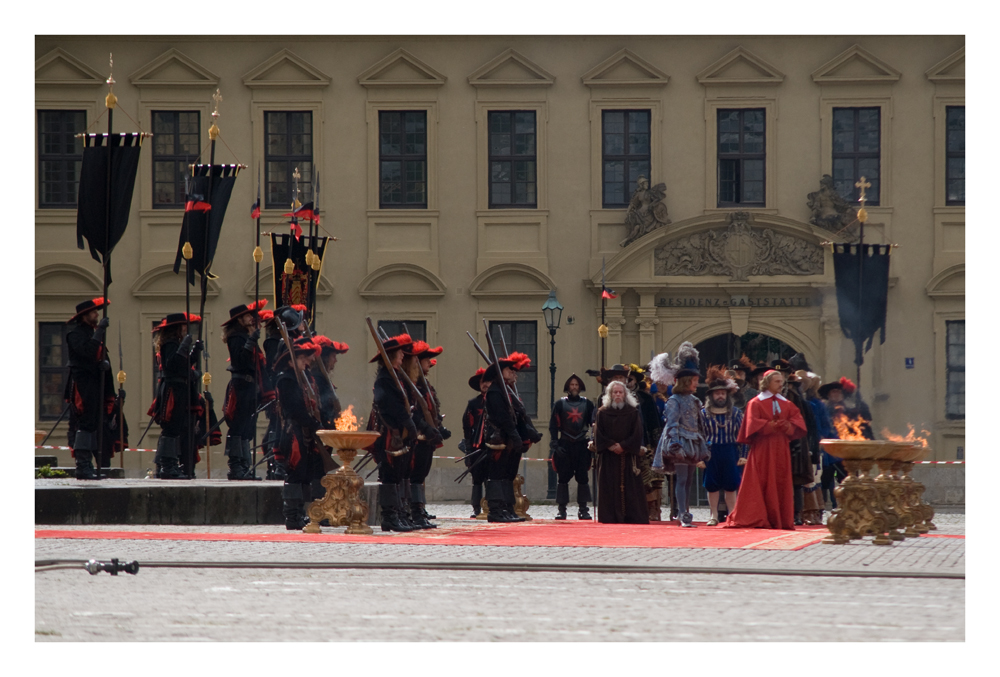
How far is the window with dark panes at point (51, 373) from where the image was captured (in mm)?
27219

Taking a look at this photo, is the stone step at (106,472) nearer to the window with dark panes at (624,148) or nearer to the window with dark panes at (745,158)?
the window with dark panes at (624,148)

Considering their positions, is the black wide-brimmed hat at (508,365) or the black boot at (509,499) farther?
the black boot at (509,499)

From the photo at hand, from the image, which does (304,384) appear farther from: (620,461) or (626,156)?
(626,156)

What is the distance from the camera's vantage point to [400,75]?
2773 cm

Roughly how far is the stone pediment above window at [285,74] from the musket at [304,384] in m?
14.2

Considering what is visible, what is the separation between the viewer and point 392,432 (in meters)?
14.0

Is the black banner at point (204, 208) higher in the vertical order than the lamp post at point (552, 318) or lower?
higher

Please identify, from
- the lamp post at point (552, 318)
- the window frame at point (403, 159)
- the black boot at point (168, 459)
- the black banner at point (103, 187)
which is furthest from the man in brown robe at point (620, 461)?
the window frame at point (403, 159)

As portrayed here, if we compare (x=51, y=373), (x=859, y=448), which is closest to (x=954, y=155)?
(x=859, y=448)

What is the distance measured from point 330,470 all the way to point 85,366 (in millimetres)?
3267

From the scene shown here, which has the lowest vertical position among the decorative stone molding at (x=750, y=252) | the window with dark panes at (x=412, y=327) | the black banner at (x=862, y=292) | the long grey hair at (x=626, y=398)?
the long grey hair at (x=626, y=398)

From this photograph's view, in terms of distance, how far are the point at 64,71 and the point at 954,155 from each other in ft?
50.8

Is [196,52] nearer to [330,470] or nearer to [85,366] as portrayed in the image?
[85,366]

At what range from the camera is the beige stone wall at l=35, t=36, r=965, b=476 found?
89.6 ft
